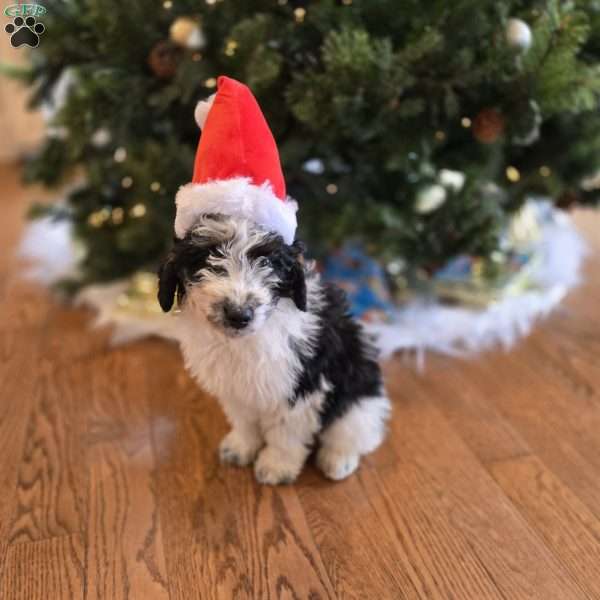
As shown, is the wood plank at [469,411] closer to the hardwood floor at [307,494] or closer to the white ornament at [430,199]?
the hardwood floor at [307,494]

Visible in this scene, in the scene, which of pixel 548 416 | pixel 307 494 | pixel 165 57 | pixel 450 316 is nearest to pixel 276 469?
pixel 307 494

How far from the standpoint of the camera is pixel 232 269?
41.6 inches

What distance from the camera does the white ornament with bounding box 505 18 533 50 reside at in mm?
1449

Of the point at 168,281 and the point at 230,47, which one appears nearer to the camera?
the point at 168,281

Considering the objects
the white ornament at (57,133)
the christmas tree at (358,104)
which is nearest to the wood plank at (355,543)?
the christmas tree at (358,104)

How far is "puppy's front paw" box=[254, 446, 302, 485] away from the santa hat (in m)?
0.53

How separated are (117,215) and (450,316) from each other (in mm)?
1209

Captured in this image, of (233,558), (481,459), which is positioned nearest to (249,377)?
(233,558)

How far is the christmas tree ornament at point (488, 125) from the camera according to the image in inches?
62.1

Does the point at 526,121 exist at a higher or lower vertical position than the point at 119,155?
higher

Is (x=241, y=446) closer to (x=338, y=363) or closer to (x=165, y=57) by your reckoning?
(x=338, y=363)

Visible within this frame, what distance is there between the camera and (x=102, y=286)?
222 centimetres

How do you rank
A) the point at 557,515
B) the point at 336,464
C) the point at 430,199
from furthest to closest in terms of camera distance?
1. the point at 430,199
2. the point at 336,464
3. the point at 557,515

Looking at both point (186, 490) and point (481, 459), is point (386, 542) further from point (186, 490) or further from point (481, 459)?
point (186, 490)
